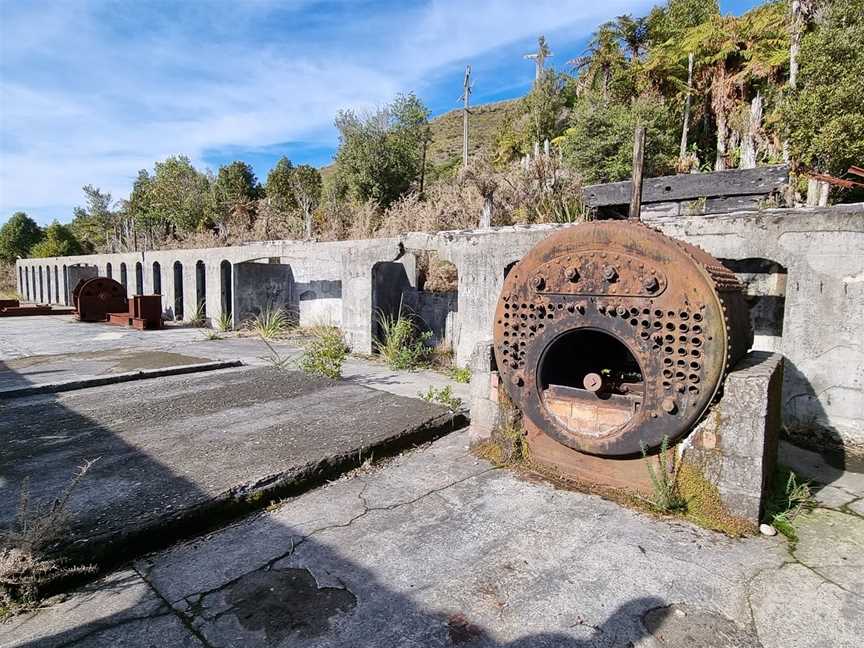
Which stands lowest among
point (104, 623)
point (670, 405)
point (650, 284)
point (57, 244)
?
point (104, 623)

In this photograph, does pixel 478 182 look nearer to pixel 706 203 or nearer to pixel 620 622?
pixel 706 203

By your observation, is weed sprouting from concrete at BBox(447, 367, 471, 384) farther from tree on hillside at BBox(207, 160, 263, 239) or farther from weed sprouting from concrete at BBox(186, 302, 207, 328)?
tree on hillside at BBox(207, 160, 263, 239)

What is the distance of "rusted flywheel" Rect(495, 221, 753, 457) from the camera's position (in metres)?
2.58

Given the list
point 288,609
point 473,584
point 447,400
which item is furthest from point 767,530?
point 447,400

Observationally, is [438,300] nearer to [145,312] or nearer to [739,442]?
[739,442]

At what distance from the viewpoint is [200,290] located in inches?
512

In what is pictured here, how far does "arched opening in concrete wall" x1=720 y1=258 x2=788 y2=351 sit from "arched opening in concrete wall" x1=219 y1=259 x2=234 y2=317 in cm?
1061

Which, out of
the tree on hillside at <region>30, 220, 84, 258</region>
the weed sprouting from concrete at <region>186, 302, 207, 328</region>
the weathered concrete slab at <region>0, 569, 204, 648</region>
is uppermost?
the tree on hillside at <region>30, 220, 84, 258</region>

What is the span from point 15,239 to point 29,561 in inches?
1758

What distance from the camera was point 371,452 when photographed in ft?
11.4

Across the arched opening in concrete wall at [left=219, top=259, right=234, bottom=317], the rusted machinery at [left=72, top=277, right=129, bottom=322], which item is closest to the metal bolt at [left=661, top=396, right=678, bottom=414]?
the arched opening in concrete wall at [left=219, top=259, right=234, bottom=317]

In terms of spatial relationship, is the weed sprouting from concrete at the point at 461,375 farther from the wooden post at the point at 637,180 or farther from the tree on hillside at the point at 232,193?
the tree on hillside at the point at 232,193

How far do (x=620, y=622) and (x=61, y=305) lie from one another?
24491 mm

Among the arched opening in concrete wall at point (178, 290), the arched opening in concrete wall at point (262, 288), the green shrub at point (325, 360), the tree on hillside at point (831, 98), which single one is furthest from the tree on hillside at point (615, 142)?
the arched opening in concrete wall at point (178, 290)
